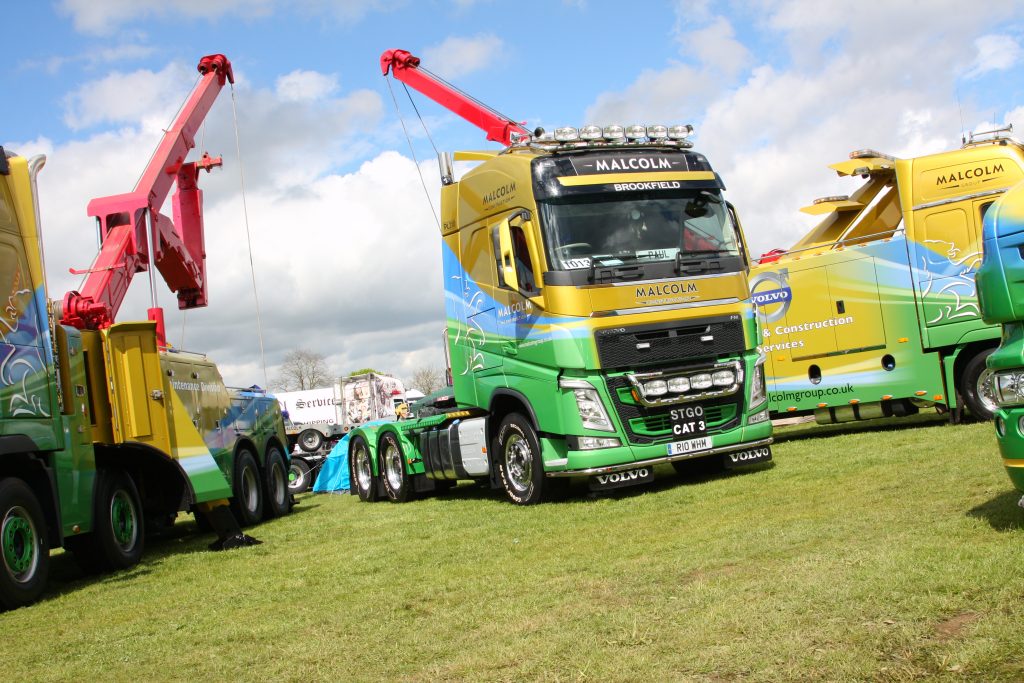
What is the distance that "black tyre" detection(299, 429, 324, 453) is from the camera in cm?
2675

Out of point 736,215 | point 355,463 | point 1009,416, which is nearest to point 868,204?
point 736,215

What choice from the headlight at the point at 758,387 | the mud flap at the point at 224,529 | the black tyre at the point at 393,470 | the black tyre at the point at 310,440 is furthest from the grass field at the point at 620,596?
the black tyre at the point at 310,440

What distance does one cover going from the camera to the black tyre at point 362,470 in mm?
16562

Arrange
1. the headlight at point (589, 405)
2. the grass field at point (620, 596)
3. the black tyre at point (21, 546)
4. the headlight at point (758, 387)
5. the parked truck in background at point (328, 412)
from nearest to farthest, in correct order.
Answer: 1. the grass field at point (620, 596)
2. the black tyre at point (21, 546)
3. the headlight at point (589, 405)
4. the headlight at point (758, 387)
5. the parked truck in background at point (328, 412)

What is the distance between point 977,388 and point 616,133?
236 inches

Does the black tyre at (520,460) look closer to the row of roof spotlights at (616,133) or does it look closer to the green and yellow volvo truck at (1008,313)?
the row of roof spotlights at (616,133)

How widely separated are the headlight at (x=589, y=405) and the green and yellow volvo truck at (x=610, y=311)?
11 mm

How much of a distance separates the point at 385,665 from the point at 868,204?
13275mm

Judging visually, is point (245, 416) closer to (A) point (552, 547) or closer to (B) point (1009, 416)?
(A) point (552, 547)

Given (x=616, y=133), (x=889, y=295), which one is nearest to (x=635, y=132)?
(x=616, y=133)

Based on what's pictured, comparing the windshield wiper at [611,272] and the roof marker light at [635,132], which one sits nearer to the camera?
the windshield wiper at [611,272]

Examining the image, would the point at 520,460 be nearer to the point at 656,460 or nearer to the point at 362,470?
the point at 656,460

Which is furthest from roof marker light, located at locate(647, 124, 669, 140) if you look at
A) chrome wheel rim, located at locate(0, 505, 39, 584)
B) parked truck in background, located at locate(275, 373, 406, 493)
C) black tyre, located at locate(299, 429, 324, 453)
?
black tyre, located at locate(299, 429, 324, 453)

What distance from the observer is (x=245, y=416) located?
585 inches
